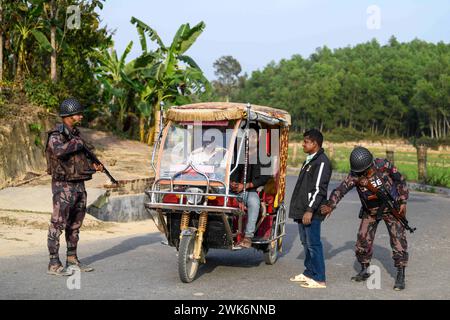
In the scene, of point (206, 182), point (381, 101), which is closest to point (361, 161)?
point (206, 182)

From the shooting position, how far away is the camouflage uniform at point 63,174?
7.95 meters

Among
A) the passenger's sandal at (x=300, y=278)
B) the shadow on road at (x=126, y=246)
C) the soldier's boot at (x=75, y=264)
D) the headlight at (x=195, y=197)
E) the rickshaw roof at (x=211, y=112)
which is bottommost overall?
Answer: the shadow on road at (x=126, y=246)

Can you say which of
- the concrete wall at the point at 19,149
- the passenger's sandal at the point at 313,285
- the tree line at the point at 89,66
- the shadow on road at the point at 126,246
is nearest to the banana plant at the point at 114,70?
the tree line at the point at 89,66

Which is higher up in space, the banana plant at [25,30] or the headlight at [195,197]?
the banana plant at [25,30]

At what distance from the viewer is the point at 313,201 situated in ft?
24.8

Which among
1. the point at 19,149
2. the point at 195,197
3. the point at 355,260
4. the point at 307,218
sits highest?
the point at 19,149

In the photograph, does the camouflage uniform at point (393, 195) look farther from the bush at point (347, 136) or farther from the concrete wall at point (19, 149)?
the bush at point (347, 136)

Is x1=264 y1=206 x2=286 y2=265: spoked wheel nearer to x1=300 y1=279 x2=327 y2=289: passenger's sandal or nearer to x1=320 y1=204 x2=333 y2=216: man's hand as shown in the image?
x1=300 y1=279 x2=327 y2=289: passenger's sandal

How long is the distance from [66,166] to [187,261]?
190 centimetres

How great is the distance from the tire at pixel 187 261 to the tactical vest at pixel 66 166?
5.10 feet

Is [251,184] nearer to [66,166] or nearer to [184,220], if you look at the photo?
[184,220]

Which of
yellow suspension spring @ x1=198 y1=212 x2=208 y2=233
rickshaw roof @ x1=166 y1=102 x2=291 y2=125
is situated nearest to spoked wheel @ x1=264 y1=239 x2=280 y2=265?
yellow suspension spring @ x1=198 y1=212 x2=208 y2=233

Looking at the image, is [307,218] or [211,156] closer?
[307,218]
